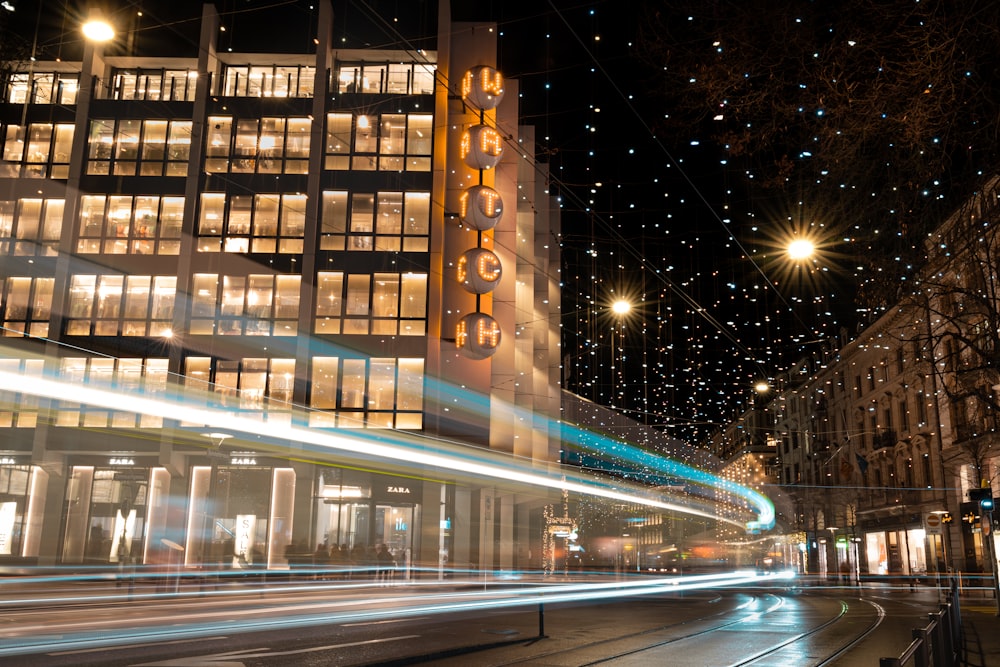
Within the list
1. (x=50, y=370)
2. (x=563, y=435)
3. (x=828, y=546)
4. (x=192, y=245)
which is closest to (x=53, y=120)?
(x=192, y=245)

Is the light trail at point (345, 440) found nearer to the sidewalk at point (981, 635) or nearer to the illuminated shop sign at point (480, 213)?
the illuminated shop sign at point (480, 213)

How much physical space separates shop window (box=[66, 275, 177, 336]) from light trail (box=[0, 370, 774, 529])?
949cm

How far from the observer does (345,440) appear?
2362cm

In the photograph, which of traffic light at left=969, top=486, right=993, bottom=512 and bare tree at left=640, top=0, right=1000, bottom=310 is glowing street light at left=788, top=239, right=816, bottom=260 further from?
traffic light at left=969, top=486, right=993, bottom=512

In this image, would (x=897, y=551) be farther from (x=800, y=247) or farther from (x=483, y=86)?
(x=800, y=247)

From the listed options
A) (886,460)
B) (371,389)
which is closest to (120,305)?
(371,389)

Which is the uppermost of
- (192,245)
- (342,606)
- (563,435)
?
(192,245)

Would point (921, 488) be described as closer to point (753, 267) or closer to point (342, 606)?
point (753, 267)

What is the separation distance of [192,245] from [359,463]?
47.8ft

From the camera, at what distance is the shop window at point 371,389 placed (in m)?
34.3

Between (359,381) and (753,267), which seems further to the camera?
(359,381)

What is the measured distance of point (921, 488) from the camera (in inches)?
1801

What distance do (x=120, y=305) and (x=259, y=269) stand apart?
5.72 metres

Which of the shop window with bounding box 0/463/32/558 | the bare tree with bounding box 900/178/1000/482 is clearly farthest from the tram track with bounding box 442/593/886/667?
the shop window with bounding box 0/463/32/558
